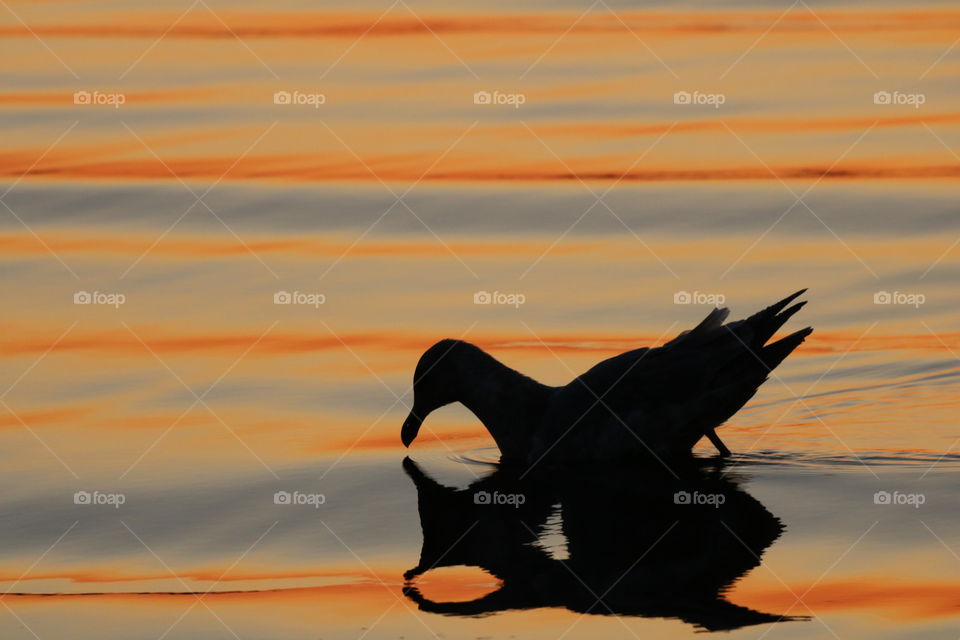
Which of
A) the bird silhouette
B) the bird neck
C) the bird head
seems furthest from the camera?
the bird head

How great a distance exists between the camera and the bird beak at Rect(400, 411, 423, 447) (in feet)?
40.1

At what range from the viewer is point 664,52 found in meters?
20.2

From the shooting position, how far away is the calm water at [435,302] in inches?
380

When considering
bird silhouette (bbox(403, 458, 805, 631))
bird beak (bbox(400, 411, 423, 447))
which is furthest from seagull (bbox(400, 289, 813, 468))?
bird silhouette (bbox(403, 458, 805, 631))

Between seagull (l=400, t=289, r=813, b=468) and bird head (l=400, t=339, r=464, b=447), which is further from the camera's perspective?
bird head (l=400, t=339, r=464, b=447)

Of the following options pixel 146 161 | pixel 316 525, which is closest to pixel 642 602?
pixel 316 525

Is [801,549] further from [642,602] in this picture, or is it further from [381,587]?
[381,587]

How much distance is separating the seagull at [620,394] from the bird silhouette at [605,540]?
0.28 meters

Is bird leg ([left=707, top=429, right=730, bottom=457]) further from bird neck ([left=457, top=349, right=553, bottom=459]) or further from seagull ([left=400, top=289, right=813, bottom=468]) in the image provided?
bird neck ([left=457, top=349, right=553, bottom=459])

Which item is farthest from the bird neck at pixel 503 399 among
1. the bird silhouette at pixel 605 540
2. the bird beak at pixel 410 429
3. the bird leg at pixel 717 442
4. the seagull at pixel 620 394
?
the bird leg at pixel 717 442

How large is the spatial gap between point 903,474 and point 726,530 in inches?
63.2

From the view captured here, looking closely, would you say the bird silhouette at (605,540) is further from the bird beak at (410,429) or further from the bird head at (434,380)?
the bird head at (434,380)

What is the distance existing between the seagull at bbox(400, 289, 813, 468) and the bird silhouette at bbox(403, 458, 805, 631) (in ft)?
0.91

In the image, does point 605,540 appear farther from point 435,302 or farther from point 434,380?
point 435,302
